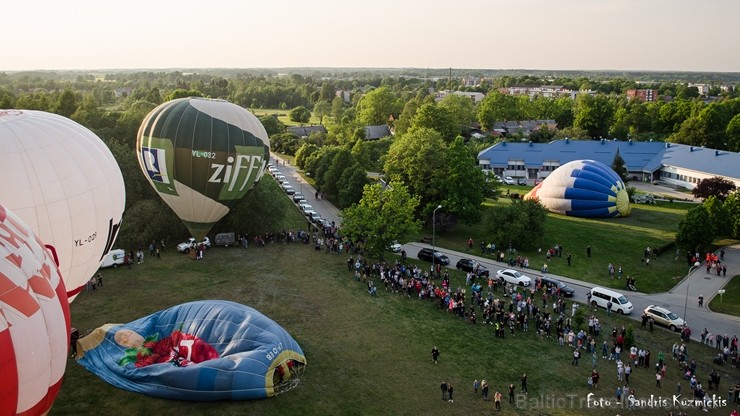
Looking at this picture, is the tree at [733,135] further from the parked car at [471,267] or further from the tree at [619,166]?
the parked car at [471,267]

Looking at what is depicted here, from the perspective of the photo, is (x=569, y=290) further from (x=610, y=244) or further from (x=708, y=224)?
(x=708, y=224)

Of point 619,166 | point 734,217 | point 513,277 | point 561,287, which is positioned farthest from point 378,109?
point 561,287

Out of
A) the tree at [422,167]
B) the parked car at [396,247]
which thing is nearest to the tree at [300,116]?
the tree at [422,167]

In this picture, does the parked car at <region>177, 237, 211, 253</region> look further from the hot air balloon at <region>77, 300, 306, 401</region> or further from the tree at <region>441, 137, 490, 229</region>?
the tree at <region>441, 137, 490, 229</region>

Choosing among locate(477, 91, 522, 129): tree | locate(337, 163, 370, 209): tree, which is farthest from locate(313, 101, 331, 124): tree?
locate(337, 163, 370, 209): tree

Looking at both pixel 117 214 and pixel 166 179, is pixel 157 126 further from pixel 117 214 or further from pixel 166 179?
pixel 117 214

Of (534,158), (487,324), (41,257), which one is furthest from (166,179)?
(534,158)
